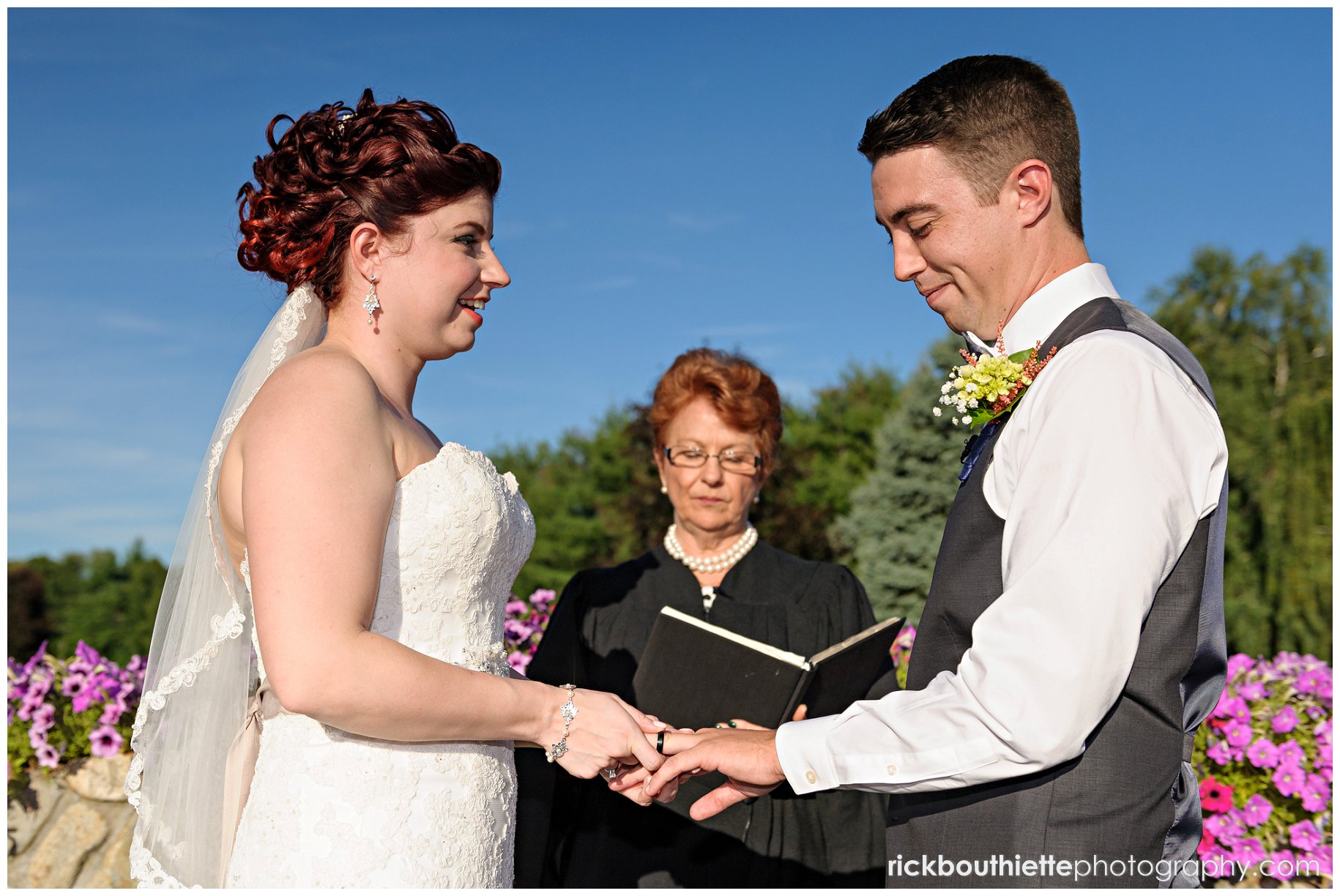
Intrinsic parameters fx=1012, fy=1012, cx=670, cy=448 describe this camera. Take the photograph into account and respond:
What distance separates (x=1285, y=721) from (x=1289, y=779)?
272mm

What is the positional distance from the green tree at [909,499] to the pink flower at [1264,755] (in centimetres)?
1131

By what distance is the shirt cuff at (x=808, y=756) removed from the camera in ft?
7.36

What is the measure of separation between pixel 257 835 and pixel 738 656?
4.54 feet

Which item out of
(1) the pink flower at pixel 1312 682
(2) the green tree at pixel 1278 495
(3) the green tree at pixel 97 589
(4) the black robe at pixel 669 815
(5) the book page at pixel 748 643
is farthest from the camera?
(3) the green tree at pixel 97 589

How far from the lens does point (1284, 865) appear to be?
415cm

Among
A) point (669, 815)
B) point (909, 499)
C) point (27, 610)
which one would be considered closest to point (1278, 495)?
point (909, 499)

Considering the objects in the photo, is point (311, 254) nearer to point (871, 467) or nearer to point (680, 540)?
point (680, 540)

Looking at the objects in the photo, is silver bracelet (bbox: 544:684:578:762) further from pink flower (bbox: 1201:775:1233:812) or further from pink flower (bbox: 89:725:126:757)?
pink flower (bbox: 89:725:126:757)

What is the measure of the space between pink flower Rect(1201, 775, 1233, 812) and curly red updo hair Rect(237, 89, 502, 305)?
455 centimetres

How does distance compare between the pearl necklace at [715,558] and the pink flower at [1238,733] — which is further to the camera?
the pink flower at [1238,733]

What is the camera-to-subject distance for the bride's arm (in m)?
2.18


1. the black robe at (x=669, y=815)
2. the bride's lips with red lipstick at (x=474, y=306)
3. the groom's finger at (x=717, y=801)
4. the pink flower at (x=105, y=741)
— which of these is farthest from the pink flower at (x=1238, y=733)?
the pink flower at (x=105, y=741)

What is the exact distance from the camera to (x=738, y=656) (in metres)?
3.05

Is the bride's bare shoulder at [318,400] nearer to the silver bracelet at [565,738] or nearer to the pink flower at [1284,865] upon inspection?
the silver bracelet at [565,738]
